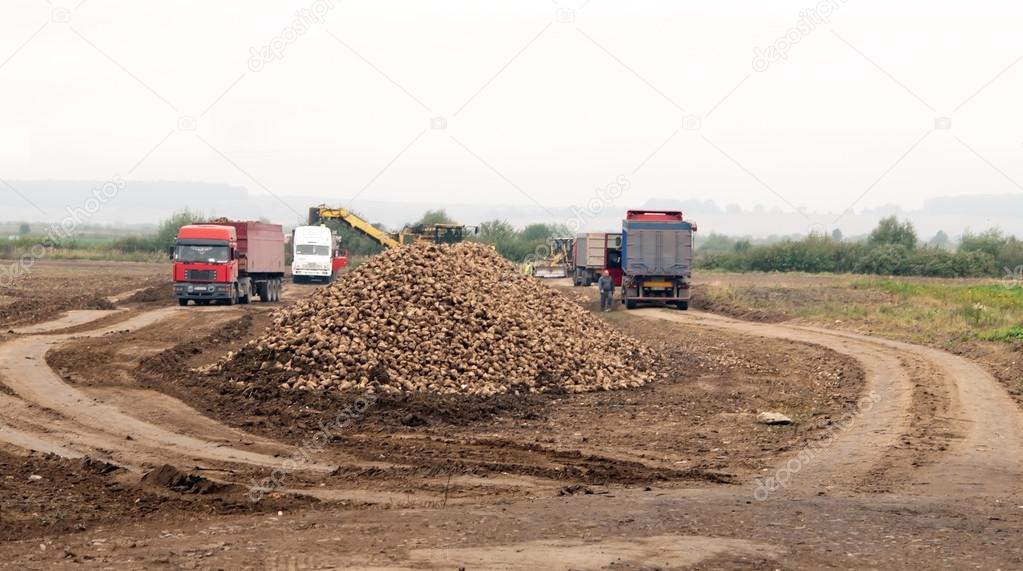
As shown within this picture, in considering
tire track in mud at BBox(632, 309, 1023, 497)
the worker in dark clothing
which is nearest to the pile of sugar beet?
tire track in mud at BBox(632, 309, 1023, 497)

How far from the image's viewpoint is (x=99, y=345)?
2728 cm

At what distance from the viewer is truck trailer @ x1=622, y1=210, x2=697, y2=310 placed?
41.8 meters

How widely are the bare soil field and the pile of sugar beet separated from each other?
810 mm

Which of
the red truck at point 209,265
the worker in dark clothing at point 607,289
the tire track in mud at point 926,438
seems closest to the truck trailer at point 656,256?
the worker in dark clothing at point 607,289

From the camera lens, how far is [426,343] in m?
20.5

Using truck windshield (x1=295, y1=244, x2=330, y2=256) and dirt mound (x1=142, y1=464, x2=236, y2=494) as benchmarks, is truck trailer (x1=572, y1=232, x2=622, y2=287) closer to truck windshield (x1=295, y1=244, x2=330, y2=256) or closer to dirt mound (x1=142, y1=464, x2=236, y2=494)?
truck windshield (x1=295, y1=244, x2=330, y2=256)

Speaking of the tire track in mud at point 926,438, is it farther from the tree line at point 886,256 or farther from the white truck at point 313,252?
the tree line at point 886,256

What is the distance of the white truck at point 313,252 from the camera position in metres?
64.0

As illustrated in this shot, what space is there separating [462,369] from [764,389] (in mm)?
5742

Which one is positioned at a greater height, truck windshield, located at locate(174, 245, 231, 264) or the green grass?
truck windshield, located at locate(174, 245, 231, 264)

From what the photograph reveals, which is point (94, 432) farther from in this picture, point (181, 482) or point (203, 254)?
point (203, 254)

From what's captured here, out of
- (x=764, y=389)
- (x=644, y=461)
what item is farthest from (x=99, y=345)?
(x=644, y=461)

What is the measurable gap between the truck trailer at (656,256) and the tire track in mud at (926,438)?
1572 centimetres

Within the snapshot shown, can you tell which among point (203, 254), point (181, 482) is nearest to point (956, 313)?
point (203, 254)
